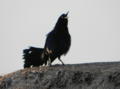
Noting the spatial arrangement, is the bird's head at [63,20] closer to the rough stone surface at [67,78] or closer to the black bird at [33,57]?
the black bird at [33,57]

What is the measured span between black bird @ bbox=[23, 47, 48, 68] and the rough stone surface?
1.43 m

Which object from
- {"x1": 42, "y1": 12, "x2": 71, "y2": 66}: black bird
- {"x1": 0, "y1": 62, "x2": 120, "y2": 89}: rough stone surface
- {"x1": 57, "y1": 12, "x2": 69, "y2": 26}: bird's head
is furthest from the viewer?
{"x1": 57, "y1": 12, "x2": 69, "y2": 26}: bird's head

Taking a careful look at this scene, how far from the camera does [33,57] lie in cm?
1452

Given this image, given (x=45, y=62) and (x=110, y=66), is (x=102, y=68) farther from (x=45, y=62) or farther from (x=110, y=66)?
(x=45, y=62)

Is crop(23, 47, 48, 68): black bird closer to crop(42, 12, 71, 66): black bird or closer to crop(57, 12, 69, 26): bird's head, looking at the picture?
crop(42, 12, 71, 66): black bird

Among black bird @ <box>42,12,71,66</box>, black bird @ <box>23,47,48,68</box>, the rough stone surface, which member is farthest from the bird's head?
the rough stone surface

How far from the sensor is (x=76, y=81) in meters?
11.6

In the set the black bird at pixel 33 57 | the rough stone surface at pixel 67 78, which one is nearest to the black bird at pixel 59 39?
the black bird at pixel 33 57

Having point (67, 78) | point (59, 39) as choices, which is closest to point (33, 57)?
point (59, 39)

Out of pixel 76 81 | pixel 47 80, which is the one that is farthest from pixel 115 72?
pixel 47 80

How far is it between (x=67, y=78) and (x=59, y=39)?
9.01ft

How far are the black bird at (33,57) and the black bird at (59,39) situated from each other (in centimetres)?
35

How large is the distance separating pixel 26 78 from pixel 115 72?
2744mm

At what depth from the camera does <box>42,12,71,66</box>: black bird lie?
14172mm
